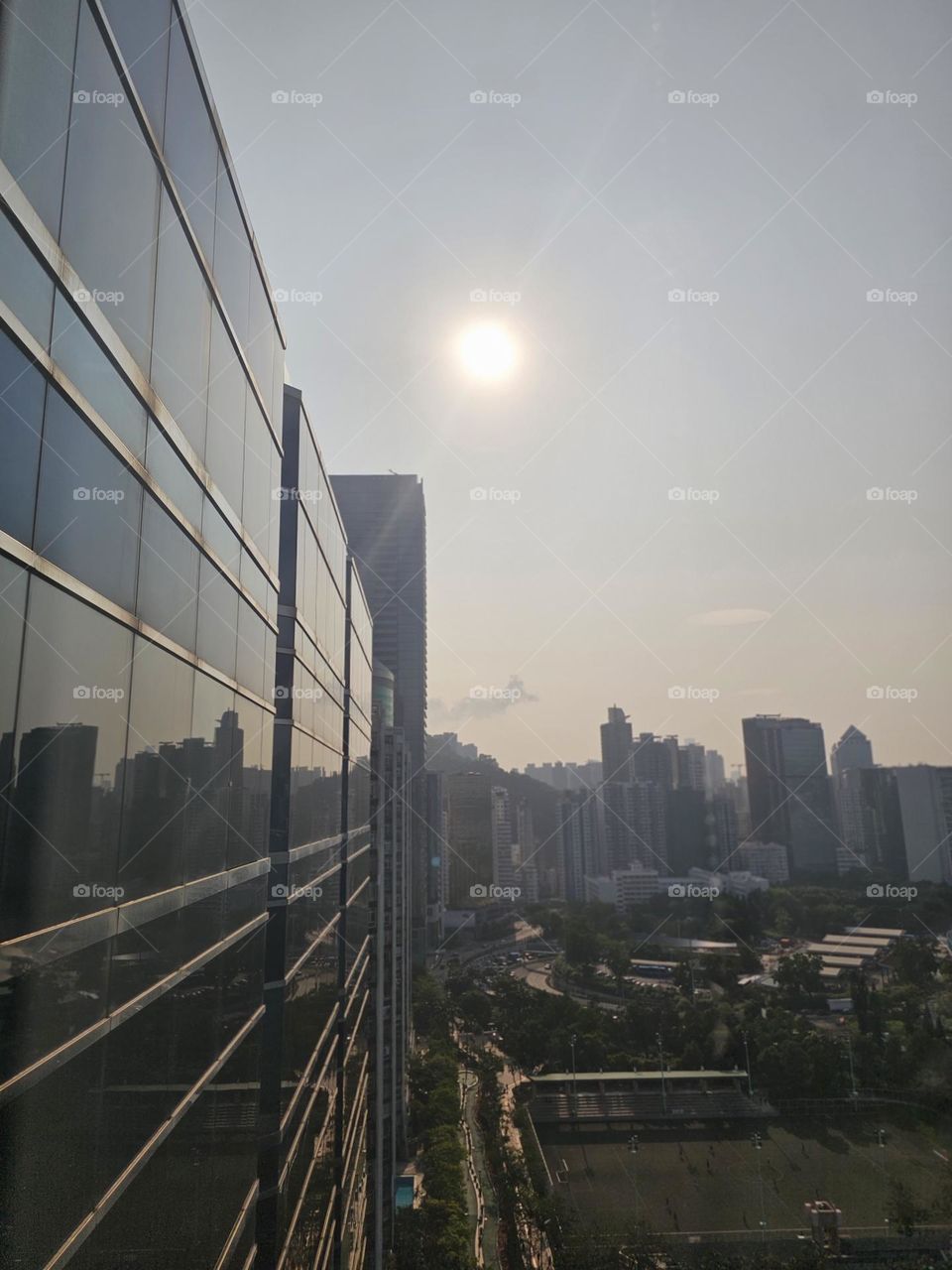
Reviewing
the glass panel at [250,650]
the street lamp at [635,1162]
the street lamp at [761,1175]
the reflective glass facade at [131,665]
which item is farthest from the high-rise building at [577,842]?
the glass panel at [250,650]

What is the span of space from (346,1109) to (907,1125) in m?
13.0

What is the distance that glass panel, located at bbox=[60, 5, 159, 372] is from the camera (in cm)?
171

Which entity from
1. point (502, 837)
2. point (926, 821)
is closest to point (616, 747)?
point (502, 837)

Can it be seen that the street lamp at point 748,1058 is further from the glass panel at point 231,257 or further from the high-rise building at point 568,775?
the glass panel at point 231,257

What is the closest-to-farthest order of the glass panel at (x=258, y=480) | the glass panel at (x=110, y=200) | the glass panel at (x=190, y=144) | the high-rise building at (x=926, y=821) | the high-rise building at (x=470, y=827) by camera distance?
the glass panel at (x=110, y=200) → the glass panel at (x=190, y=144) → the glass panel at (x=258, y=480) → the high-rise building at (x=926, y=821) → the high-rise building at (x=470, y=827)

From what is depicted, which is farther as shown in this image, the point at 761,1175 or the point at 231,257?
the point at 761,1175

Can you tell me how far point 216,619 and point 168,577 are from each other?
60 centimetres

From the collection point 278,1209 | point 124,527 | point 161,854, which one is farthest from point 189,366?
point 278,1209

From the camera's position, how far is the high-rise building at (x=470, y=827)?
23172 mm

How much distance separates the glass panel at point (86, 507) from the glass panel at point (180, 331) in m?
0.51

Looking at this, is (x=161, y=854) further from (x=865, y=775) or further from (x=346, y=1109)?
(x=865, y=775)

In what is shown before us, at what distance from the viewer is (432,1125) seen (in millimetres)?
13586

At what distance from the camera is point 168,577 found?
93.3 inches

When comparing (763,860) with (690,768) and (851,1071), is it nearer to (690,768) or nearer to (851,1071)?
(690,768)
